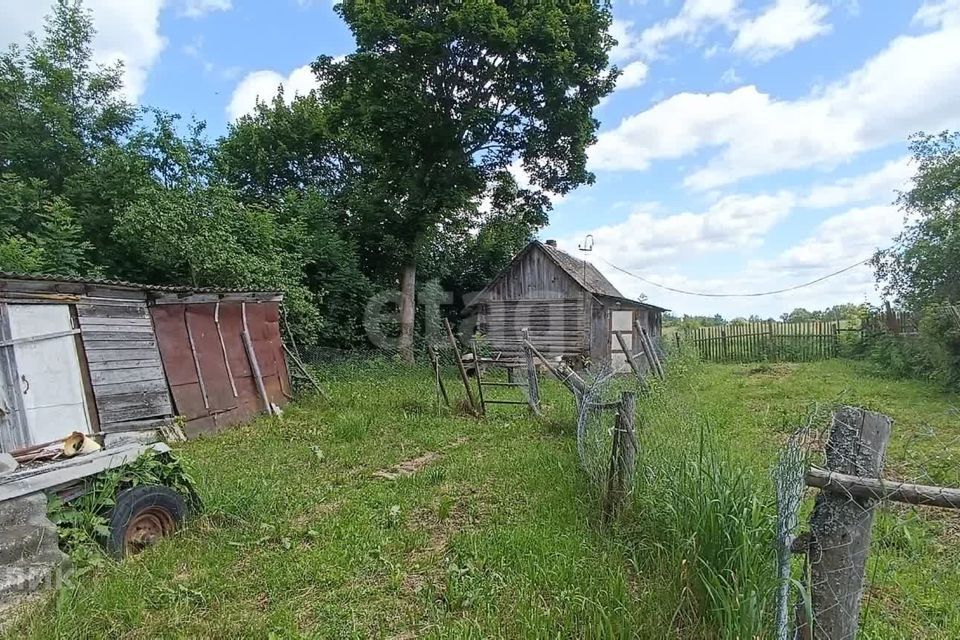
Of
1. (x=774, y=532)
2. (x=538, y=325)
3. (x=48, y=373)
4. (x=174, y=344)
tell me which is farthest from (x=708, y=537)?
(x=538, y=325)

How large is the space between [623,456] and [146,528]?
367 centimetres

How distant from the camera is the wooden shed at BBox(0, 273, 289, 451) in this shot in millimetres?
6484

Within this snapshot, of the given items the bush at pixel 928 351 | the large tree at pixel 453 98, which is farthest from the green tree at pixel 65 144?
the bush at pixel 928 351

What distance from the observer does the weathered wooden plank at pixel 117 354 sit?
732cm

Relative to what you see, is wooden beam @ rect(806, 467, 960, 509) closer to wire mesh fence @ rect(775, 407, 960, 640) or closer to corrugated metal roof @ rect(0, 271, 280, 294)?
wire mesh fence @ rect(775, 407, 960, 640)

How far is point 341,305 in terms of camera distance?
16328 mm

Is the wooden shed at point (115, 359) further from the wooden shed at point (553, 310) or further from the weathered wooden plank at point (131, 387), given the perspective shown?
the wooden shed at point (553, 310)

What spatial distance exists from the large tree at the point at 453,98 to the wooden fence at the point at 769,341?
27.4 feet

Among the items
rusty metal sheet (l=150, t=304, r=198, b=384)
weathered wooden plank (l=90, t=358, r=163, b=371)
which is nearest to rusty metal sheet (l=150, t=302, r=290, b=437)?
rusty metal sheet (l=150, t=304, r=198, b=384)

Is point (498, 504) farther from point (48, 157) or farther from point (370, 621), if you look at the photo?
point (48, 157)

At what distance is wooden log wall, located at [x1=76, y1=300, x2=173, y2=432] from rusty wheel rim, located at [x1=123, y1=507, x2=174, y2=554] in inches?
176

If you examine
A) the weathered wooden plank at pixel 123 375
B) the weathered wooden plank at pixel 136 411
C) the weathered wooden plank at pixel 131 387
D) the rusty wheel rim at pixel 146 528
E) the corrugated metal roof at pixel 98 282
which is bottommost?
the rusty wheel rim at pixel 146 528

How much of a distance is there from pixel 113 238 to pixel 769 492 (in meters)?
13.6

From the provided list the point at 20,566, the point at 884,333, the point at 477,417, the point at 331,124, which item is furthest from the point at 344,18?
the point at 884,333
